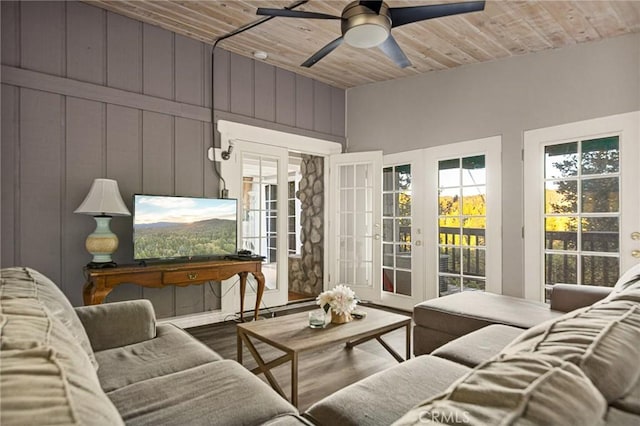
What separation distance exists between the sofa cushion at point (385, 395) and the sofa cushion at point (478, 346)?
0.12 meters

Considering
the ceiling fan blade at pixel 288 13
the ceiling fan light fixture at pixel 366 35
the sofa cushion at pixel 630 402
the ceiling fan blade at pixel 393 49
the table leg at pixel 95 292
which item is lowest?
the table leg at pixel 95 292

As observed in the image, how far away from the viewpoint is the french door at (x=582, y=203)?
11.0 feet

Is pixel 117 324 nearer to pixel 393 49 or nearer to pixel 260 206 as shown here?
pixel 393 49

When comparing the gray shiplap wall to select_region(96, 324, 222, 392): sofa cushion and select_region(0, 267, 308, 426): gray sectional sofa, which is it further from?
select_region(96, 324, 222, 392): sofa cushion

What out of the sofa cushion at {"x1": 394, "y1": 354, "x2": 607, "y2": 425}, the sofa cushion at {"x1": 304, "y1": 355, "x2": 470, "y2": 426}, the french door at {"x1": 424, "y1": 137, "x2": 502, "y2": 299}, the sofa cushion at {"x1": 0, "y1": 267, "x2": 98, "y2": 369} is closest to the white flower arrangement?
the sofa cushion at {"x1": 304, "y1": 355, "x2": 470, "y2": 426}

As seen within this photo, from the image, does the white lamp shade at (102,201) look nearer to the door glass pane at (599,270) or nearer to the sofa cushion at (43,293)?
the sofa cushion at (43,293)

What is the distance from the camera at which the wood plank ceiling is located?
3135mm

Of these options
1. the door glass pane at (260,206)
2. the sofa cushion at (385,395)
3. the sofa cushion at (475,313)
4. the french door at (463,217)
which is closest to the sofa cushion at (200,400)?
the sofa cushion at (385,395)

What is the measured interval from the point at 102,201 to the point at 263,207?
6.53 ft

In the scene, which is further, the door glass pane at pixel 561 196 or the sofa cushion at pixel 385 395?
the door glass pane at pixel 561 196

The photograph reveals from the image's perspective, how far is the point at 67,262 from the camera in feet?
10.7

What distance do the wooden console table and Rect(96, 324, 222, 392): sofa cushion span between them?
1.12 metres

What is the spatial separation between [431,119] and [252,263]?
2.74 metres

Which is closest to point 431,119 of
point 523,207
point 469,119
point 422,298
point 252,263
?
point 469,119
